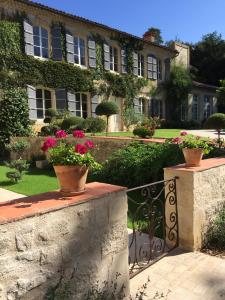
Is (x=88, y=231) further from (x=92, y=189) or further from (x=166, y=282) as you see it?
(x=166, y=282)

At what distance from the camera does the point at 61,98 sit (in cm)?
1839

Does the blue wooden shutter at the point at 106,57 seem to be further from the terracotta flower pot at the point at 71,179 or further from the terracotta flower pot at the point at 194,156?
the terracotta flower pot at the point at 71,179

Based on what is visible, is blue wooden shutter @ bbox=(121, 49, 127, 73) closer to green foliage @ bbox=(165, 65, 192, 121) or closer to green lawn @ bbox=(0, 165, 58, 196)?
green foliage @ bbox=(165, 65, 192, 121)

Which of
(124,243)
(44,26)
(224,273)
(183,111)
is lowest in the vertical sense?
(224,273)

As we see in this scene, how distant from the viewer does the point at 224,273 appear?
153 inches

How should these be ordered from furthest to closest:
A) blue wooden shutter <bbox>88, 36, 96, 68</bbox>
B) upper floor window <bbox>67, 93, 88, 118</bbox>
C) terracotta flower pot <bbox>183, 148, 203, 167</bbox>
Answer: blue wooden shutter <bbox>88, 36, 96, 68</bbox> → upper floor window <bbox>67, 93, 88, 118</bbox> → terracotta flower pot <bbox>183, 148, 203, 167</bbox>

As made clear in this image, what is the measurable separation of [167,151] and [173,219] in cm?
386

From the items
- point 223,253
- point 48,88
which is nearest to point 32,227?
point 223,253

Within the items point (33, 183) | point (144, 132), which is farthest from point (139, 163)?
point (144, 132)

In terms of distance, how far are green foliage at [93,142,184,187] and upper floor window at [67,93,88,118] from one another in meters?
9.65

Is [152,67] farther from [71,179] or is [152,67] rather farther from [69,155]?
[71,179]

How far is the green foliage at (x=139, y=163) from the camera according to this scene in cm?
793

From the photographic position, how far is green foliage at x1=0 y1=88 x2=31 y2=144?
14.5 m

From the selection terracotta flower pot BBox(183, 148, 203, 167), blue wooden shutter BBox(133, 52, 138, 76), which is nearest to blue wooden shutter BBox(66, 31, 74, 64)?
blue wooden shutter BBox(133, 52, 138, 76)
